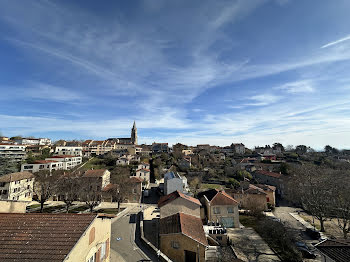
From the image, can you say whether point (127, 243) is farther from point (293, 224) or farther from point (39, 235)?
point (293, 224)

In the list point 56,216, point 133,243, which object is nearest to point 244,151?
point 133,243

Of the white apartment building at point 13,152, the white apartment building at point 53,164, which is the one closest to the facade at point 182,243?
the white apartment building at point 53,164

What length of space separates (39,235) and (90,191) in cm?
2904

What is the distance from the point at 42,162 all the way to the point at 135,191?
35.4 metres

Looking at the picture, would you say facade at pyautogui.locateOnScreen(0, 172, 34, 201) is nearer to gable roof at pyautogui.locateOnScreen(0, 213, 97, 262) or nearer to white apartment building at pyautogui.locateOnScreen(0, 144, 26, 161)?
white apartment building at pyautogui.locateOnScreen(0, 144, 26, 161)

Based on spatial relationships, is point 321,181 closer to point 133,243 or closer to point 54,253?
point 133,243

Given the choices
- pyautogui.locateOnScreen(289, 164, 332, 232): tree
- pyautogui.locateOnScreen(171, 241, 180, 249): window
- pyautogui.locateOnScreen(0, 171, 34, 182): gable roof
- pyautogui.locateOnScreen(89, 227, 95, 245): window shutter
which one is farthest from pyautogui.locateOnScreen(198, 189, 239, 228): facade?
pyautogui.locateOnScreen(0, 171, 34, 182): gable roof

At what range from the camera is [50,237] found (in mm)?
7965

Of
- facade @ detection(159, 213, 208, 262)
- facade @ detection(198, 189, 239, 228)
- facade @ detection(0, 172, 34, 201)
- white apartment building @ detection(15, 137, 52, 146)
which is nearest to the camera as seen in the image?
facade @ detection(159, 213, 208, 262)

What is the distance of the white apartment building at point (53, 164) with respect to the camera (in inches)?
2093

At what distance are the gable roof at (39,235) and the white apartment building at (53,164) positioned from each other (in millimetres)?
55467

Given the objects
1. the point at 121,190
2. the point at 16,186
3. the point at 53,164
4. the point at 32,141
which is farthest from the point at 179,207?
the point at 32,141

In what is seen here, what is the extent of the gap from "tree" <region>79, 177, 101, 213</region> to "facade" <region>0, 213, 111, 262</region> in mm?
24089

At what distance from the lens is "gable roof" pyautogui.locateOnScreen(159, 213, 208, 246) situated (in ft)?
62.3
